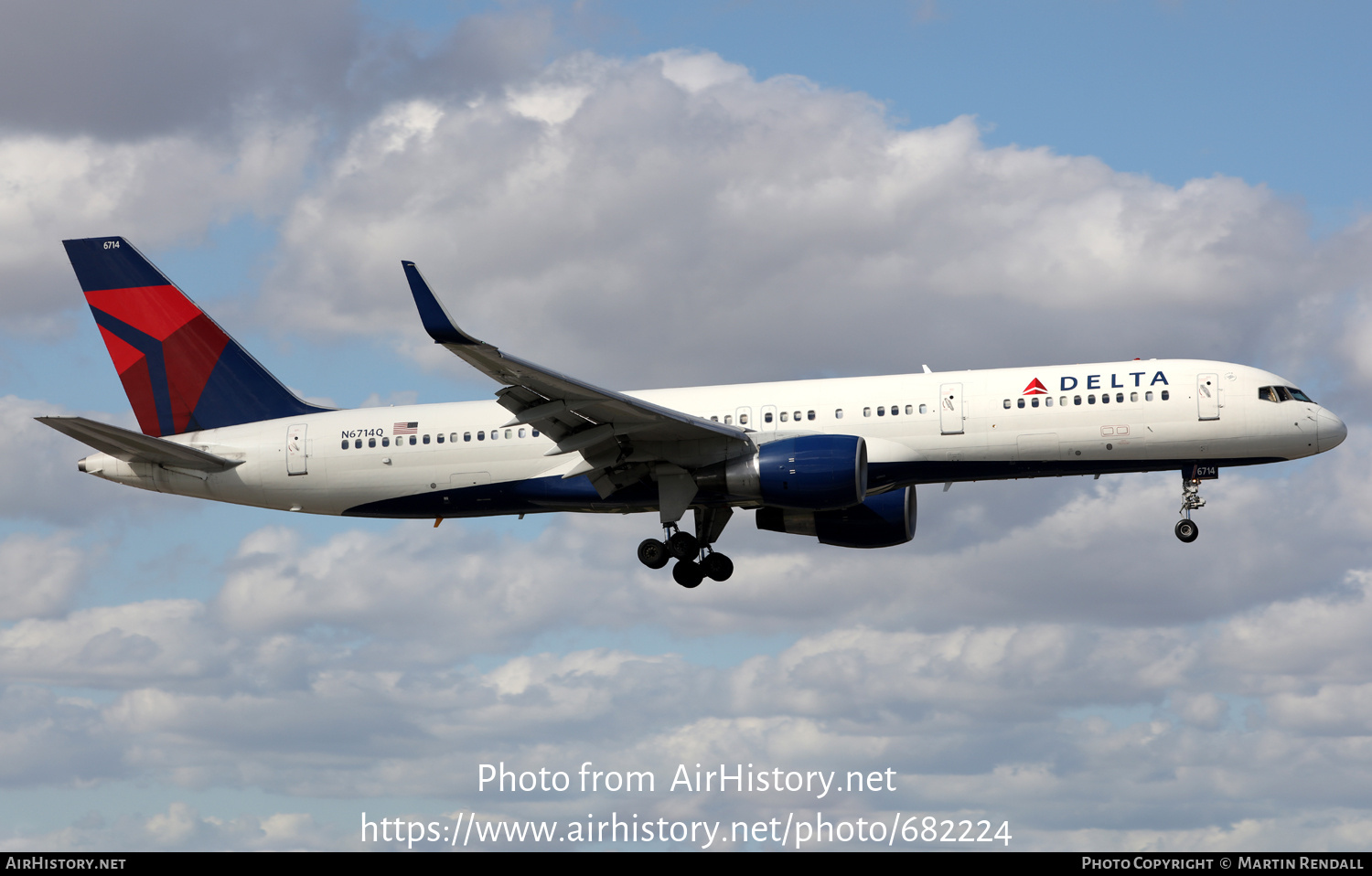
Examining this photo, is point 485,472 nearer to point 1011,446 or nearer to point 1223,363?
point 1011,446

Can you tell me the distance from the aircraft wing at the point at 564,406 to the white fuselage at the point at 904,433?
106 centimetres

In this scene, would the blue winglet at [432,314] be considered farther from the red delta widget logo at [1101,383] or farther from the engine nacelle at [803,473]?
the red delta widget logo at [1101,383]

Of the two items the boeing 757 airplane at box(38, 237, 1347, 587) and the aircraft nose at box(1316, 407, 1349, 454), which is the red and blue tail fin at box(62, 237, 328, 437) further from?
the aircraft nose at box(1316, 407, 1349, 454)

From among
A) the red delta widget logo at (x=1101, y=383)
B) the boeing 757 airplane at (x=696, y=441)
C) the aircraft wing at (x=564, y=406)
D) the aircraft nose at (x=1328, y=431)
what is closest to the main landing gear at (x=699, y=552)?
the boeing 757 airplane at (x=696, y=441)

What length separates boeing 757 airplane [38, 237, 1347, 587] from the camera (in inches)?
1399

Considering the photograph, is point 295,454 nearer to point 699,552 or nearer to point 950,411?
point 699,552

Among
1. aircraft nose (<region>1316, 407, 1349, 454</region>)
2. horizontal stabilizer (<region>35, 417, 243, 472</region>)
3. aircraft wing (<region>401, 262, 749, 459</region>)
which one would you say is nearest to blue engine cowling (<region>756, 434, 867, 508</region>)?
aircraft wing (<region>401, 262, 749, 459</region>)

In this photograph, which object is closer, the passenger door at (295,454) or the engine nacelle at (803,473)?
the engine nacelle at (803,473)

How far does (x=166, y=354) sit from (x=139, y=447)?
186 inches

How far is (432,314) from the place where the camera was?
2908 centimetres

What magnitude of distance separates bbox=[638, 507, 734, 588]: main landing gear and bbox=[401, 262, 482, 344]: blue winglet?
1274cm

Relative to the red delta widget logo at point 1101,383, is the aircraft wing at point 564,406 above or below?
below

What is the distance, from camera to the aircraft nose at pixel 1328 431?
35969mm
